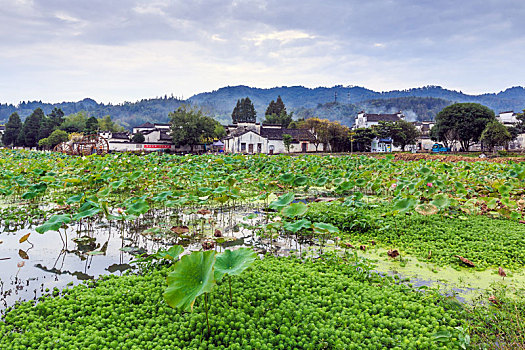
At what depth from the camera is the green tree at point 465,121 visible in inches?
1257

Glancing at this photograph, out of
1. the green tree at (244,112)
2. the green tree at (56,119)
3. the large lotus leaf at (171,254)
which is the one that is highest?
the green tree at (244,112)

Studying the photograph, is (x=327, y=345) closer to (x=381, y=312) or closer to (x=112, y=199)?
(x=381, y=312)

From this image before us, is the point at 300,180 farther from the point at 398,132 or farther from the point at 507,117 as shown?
the point at 507,117

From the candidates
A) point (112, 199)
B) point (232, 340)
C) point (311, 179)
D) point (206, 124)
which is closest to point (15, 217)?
point (112, 199)

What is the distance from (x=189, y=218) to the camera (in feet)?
21.2

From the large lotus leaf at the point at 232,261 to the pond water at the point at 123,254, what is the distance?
148 cm

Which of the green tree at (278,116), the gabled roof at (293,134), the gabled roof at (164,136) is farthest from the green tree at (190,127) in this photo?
the green tree at (278,116)

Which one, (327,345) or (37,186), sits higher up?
(37,186)

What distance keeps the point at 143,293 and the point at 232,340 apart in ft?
3.70

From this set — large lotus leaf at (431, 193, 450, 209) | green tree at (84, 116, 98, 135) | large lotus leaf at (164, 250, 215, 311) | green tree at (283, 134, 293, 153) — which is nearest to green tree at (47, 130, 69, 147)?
green tree at (84, 116, 98, 135)

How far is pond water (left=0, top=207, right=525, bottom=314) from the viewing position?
3.53 metres

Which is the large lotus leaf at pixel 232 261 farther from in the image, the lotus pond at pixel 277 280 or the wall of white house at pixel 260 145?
the wall of white house at pixel 260 145

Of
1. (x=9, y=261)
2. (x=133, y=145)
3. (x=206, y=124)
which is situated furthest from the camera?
(x=133, y=145)

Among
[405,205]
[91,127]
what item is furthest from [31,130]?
[405,205]
